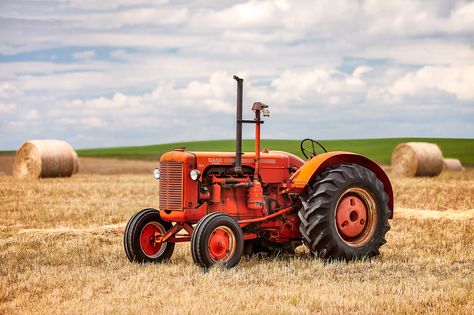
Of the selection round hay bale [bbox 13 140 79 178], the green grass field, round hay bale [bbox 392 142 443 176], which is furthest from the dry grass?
the green grass field

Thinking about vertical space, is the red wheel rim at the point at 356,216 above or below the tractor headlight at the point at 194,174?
below

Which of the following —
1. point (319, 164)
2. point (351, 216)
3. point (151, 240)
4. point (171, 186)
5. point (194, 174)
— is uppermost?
point (319, 164)

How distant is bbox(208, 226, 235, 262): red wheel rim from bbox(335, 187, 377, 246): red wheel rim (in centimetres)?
143

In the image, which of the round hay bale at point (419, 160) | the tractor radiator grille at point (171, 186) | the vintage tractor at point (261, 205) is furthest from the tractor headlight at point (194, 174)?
the round hay bale at point (419, 160)

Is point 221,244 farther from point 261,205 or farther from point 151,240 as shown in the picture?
point 151,240

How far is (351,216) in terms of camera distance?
9125mm

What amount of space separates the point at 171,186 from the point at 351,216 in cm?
223

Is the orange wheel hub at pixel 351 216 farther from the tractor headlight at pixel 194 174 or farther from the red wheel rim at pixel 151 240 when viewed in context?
the red wheel rim at pixel 151 240

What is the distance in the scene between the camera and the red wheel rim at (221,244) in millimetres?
8148

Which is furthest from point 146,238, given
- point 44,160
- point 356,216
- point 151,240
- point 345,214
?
point 44,160

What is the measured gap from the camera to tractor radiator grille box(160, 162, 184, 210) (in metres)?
8.56

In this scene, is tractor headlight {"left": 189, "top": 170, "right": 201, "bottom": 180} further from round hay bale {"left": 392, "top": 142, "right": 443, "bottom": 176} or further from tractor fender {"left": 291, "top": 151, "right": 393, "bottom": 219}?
round hay bale {"left": 392, "top": 142, "right": 443, "bottom": 176}

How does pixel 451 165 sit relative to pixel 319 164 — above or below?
below

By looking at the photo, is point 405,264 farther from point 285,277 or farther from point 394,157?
point 394,157
